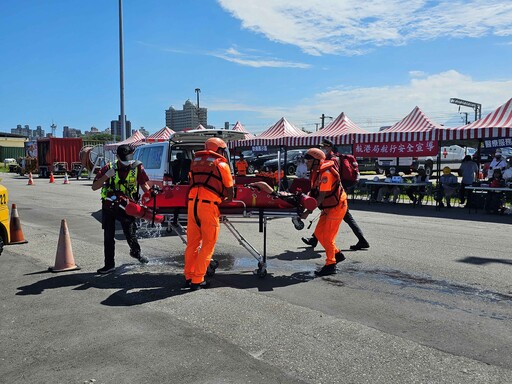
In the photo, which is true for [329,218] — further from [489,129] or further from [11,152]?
[11,152]

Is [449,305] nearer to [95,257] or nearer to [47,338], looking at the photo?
[47,338]

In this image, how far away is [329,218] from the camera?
6582mm

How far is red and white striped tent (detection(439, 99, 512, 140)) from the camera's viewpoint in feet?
47.0

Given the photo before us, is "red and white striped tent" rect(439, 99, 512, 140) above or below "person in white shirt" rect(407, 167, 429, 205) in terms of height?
above

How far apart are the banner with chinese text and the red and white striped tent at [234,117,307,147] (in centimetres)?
329

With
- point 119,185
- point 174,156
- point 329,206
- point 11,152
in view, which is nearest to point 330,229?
point 329,206

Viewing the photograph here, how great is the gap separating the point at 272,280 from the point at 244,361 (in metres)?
2.51

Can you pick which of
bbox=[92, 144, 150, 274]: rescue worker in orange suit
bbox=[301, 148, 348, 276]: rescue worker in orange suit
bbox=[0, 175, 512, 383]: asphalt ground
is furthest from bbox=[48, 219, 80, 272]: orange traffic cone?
bbox=[301, 148, 348, 276]: rescue worker in orange suit

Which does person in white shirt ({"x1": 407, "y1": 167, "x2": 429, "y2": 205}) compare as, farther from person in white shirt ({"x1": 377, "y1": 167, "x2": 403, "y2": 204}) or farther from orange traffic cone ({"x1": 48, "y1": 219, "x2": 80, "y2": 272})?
orange traffic cone ({"x1": 48, "y1": 219, "x2": 80, "y2": 272})

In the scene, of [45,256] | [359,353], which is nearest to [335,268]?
[359,353]

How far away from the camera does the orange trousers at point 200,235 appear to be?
5648 millimetres

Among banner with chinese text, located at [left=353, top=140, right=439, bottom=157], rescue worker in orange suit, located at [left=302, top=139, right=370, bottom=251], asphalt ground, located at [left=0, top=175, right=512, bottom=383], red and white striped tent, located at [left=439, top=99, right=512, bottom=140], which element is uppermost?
red and white striped tent, located at [left=439, top=99, right=512, bottom=140]

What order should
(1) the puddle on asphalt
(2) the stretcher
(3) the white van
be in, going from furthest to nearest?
(3) the white van, (2) the stretcher, (1) the puddle on asphalt

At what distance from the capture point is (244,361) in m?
3.85
